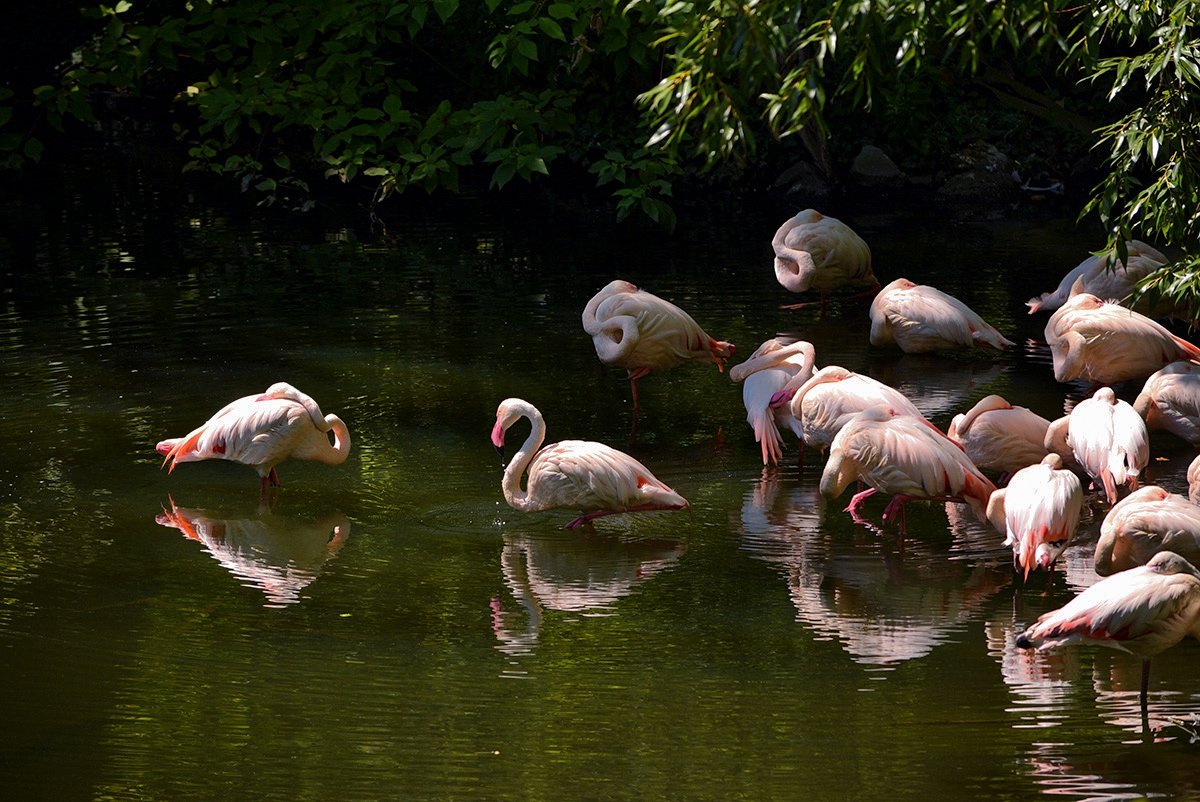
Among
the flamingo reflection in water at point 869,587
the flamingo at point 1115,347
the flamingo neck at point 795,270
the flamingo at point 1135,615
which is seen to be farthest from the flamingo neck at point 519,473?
the flamingo neck at point 795,270

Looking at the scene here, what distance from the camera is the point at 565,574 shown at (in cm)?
473

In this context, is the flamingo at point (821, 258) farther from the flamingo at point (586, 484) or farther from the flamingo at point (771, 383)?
the flamingo at point (586, 484)

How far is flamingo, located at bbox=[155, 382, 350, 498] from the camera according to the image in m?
5.33

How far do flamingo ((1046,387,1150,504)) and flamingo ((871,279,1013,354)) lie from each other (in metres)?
2.04

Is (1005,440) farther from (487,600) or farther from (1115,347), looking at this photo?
(487,600)

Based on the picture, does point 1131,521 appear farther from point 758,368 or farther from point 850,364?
point 850,364

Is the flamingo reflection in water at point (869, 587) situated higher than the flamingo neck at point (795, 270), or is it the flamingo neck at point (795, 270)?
the flamingo neck at point (795, 270)

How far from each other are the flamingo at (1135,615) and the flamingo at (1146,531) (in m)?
0.52

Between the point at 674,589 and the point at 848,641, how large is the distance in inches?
27.0

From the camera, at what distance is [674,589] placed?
15.0 feet

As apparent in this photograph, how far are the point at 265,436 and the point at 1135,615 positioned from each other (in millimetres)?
3383

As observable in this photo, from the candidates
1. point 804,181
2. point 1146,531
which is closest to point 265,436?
point 1146,531

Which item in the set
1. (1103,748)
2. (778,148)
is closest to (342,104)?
(778,148)

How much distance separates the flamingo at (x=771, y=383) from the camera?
19.2 feet
